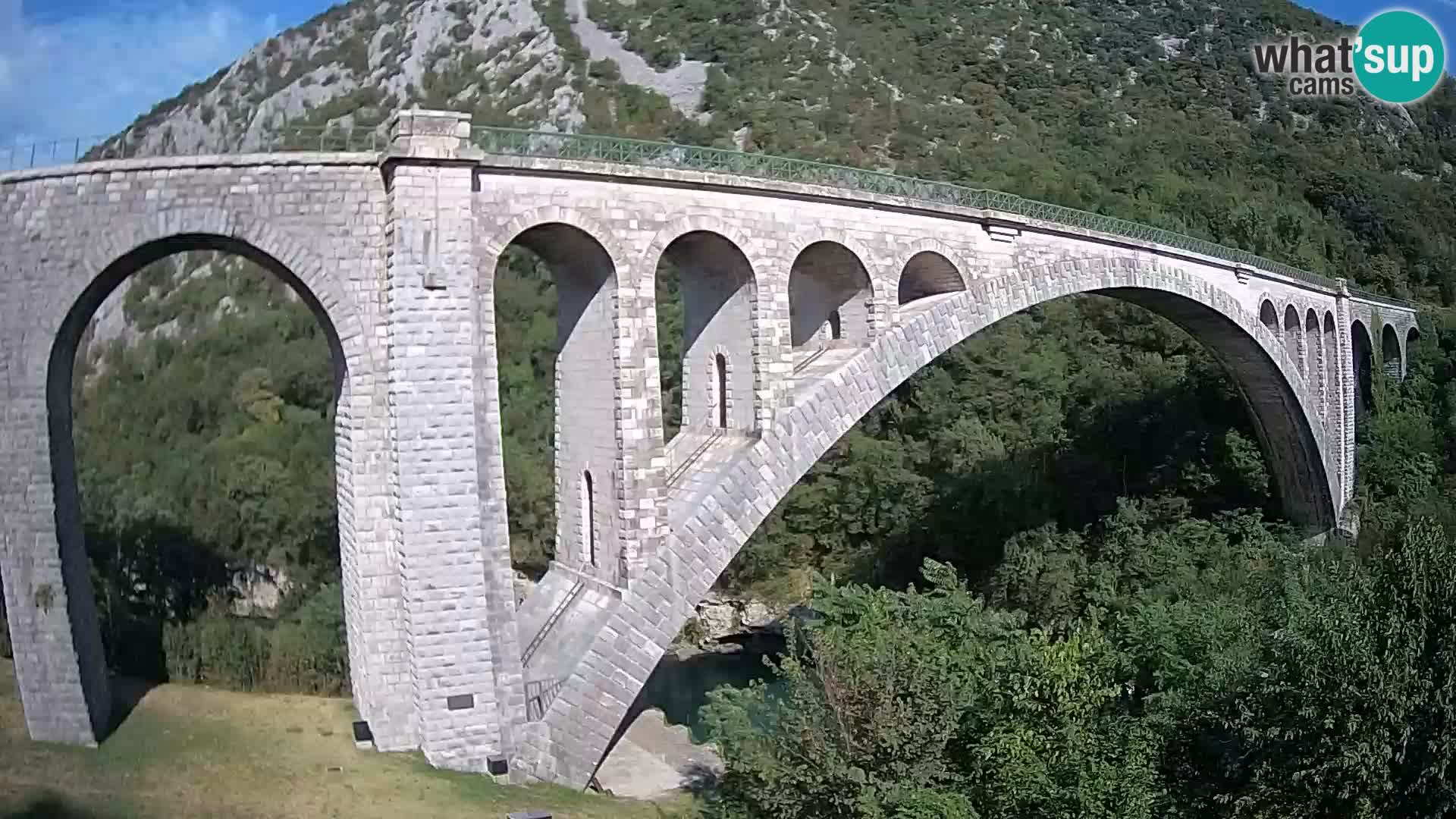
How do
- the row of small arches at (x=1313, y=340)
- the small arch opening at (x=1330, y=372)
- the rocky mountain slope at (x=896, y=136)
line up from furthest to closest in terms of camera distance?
the rocky mountain slope at (x=896, y=136) → the small arch opening at (x=1330, y=372) → the row of small arches at (x=1313, y=340)

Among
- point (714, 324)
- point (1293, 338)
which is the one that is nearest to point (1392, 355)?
point (1293, 338)

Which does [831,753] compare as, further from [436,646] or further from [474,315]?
[474,315]

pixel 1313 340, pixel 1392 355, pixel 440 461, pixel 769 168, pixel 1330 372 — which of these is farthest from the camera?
pixel 1392 355

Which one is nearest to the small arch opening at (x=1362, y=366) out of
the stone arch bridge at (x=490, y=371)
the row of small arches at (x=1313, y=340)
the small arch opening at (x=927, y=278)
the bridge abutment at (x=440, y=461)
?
the row of small arches at (x=1313, y=340)

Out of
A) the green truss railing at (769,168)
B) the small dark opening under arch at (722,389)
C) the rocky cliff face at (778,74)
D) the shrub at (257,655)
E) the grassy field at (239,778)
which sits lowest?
the grassy field at (239,778)

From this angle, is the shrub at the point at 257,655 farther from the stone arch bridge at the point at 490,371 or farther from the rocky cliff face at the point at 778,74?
the rocky cliff face at the point at 778,74

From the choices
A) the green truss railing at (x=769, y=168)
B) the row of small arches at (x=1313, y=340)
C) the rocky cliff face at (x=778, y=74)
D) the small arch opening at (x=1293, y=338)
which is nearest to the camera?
the green truss railing at (x=769, y=168)

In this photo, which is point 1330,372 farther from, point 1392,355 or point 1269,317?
point 1392,355

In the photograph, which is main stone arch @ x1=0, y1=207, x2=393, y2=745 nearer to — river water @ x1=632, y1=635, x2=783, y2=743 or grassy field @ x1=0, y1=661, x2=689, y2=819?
grassy field @ x1=0, y1=661, x2=689, y2=819
